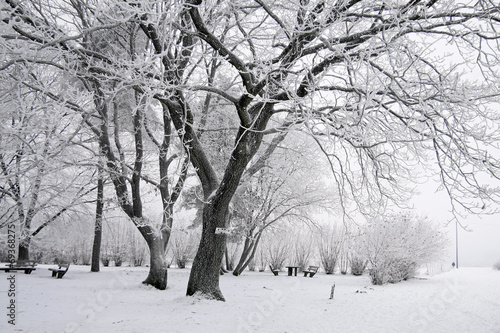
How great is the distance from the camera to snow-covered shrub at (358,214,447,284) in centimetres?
1296

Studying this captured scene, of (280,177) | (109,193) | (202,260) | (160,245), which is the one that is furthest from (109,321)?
(109,193)

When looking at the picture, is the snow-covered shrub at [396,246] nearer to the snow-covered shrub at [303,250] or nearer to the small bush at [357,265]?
the small bush at [357,265]

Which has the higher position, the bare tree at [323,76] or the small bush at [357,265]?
the bare tree at [323,76]

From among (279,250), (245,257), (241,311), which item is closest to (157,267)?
(241,311)

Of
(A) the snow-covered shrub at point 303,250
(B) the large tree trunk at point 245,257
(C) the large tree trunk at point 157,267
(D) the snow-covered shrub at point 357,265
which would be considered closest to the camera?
(C) the large tree trunk at point 157,267

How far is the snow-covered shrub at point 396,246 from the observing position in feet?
42.5

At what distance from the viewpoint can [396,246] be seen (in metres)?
13.0

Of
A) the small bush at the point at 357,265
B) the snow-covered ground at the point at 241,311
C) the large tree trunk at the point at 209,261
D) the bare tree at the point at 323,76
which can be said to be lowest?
the small bush at the point at 357,265

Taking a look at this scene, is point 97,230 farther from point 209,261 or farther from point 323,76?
point 323,76

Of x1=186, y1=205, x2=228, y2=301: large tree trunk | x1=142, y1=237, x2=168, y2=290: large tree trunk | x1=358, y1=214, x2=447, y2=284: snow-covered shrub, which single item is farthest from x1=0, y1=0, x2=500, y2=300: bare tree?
x1=358, y1=214, x2=447, y2=284: snow-covered shrub

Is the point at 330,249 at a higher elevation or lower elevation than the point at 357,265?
higher

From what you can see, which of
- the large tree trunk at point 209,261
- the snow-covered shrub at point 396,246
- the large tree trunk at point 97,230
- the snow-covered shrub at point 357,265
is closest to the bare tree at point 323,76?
the large tree trunk at point 209,261

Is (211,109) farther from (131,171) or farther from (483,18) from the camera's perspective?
(483,18)

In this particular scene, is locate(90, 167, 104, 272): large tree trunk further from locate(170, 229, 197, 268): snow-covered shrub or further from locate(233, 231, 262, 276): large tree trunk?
locate(233, 231, 262, 276): large tree trunk
